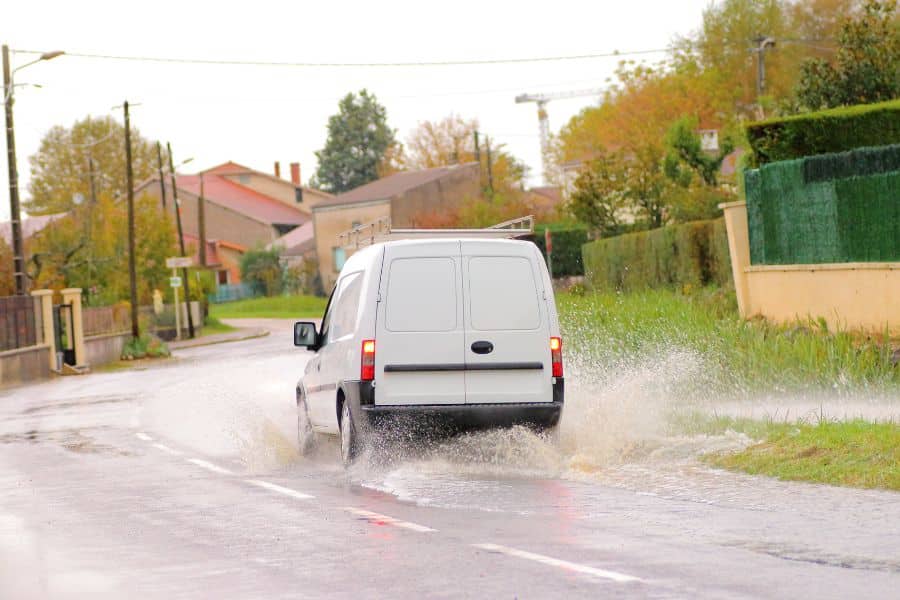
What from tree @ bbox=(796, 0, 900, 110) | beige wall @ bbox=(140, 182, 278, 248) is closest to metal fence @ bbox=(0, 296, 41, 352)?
tree @ bbox=(796, 0, 900, 110)

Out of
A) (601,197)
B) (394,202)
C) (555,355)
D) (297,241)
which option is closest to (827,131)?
(555,355)

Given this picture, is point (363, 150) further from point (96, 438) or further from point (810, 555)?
point (810, 555)

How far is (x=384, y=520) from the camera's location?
10.2 meters

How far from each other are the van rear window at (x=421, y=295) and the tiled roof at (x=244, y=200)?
10722cm

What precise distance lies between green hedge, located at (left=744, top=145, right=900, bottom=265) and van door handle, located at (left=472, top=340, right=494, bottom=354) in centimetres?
983

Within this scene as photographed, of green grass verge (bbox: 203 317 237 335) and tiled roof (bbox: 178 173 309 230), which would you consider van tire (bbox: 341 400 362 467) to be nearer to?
green grass verge (bbox: 203 317 237 335)

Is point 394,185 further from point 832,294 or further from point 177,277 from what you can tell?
point 832,294

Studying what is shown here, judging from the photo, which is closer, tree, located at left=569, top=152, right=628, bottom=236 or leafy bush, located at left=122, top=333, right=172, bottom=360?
tree, located at left=569, top=152, right=628, bottom=236

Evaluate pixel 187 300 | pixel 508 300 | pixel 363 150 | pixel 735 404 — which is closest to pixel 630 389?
pixel 735 404

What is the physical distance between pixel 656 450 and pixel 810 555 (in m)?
5.45

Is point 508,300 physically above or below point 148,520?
above

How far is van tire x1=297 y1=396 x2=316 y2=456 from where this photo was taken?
52.1ft

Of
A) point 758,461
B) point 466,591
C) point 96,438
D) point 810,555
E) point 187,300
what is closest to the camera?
point 466,591

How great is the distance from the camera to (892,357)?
749 inches
